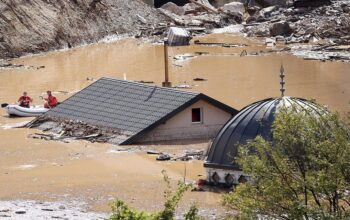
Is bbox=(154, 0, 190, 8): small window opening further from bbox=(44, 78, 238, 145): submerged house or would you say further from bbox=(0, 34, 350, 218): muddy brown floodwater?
bbox=(44, 78, 238, 145): submerged house

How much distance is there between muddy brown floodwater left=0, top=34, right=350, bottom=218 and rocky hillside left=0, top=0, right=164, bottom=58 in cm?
132

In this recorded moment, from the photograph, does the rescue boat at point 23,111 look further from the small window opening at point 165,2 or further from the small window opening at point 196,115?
the small window opening at point 165,2

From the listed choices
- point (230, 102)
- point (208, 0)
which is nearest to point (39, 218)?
point (230, 102)

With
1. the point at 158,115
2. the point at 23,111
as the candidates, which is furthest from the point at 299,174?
the point at 23,111

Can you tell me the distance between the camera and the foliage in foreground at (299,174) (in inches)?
471

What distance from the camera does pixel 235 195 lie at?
12.8 metres

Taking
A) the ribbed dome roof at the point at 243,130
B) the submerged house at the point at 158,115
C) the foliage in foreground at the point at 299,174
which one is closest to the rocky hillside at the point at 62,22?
the submerged house at the point at 158,115

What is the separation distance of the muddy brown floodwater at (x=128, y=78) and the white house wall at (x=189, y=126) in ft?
2.56

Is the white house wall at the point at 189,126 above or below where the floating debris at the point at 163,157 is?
above

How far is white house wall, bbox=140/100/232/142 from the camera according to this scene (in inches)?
1092

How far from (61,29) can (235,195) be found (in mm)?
47832

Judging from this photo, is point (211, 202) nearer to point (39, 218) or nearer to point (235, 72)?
point (39, 218)

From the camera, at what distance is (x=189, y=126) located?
27.9 metres

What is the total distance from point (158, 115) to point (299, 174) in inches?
603
